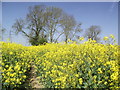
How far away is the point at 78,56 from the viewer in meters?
2.37

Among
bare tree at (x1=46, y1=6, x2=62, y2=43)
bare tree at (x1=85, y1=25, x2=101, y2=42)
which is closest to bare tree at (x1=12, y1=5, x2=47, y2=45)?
bare tree at (x1=46, y1=6, x2=62, y2=43)

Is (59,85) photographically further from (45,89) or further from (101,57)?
(101,57)

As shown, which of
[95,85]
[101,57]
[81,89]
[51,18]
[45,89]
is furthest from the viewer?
[51,18]

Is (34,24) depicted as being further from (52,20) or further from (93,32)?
(93,32)

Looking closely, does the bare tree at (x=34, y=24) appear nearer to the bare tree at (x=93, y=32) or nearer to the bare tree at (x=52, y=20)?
the bare tree at (x=52, y=20)

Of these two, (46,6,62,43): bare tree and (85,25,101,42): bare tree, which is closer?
(85,25,101,42): bare tree

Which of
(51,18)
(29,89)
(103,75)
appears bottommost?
(29,89)

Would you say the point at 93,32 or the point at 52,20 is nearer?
the point at 93,32

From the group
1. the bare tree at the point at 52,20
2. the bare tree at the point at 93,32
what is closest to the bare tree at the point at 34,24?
the bare tree at the point at 52,20

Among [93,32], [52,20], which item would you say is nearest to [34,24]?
[52,20]

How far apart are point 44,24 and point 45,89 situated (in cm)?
969

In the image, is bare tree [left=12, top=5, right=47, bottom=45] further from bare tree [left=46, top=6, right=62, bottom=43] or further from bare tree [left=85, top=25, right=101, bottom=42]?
bare tree [left=85, top=25, right=101, bottom=42]

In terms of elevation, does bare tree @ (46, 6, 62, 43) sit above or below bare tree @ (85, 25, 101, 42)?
above

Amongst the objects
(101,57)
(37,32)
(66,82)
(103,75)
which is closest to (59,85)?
(66,82)
